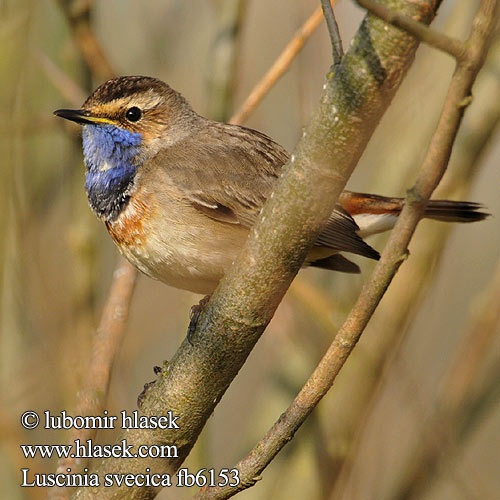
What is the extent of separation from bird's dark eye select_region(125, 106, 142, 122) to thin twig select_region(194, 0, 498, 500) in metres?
2.31

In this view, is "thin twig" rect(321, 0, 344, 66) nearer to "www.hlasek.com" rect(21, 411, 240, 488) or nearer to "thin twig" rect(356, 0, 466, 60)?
"thin twig" rect(356, 0, 466, 60)

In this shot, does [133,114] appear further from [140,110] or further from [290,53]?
[290,53]

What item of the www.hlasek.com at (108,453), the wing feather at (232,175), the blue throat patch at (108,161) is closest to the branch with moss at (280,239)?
the www.hlasek.com at (108,453)

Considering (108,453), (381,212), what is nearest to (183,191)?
(381,212)

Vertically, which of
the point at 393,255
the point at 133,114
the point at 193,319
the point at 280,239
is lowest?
the point at 393,255

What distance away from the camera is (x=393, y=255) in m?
2.18

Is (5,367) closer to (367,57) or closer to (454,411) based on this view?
(454,411)

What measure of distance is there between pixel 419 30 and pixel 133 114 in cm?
261

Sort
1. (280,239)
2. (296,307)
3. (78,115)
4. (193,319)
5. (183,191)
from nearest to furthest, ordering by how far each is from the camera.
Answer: (280,239), (193,319), (183,191), (78,115), (296,307)

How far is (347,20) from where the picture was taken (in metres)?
5.01

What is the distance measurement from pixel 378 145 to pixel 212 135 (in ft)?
4.42

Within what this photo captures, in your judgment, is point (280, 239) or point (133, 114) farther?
point (133, 114)

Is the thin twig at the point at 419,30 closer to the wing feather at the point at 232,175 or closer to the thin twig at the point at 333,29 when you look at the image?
the thin twig at the point at 333,29

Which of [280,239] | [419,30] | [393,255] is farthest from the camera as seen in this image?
[280,239]
